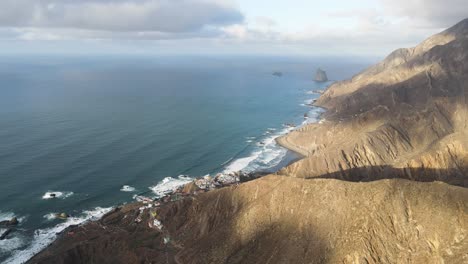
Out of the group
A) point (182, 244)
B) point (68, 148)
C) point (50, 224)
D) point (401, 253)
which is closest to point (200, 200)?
point (182, 244)

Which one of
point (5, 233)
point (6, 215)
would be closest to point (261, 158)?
point (6, 215)

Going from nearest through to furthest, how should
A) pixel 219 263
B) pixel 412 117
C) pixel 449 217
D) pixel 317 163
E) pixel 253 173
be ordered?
pixel 449 217
pixel 219 263
pixel 317 163
pixel 253 173
pixel 412 117

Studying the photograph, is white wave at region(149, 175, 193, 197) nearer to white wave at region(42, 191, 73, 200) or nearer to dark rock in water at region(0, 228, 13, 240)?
white wave at region(42, 191, 73, 200)

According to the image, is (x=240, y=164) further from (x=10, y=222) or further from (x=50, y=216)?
(x=10, y=222)

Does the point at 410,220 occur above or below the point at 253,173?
above

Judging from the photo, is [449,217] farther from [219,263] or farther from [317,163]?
[317,163]

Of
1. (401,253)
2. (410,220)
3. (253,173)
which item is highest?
(410,220)
